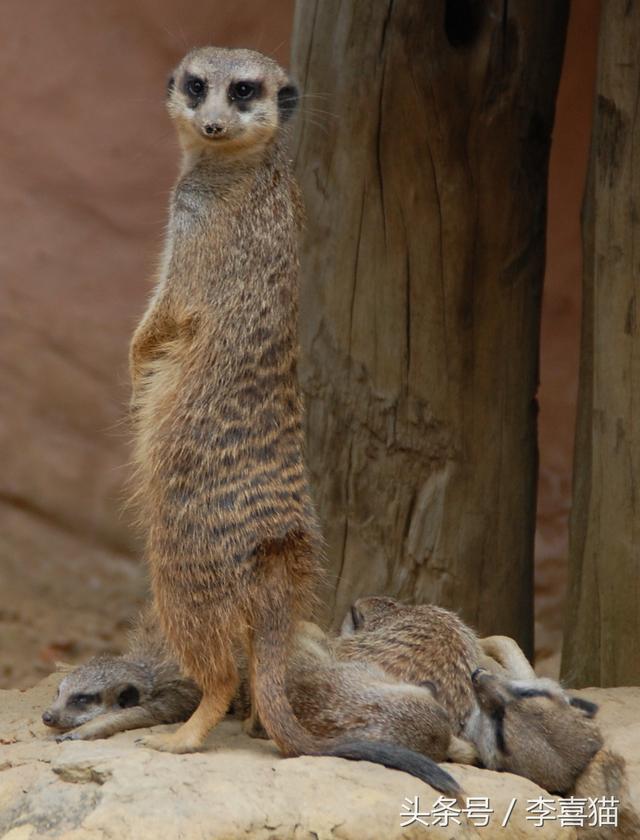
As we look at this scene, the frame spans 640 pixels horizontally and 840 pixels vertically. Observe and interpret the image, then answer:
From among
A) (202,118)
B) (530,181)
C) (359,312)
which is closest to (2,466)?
(359,312)

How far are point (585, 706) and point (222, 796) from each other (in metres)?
1.06

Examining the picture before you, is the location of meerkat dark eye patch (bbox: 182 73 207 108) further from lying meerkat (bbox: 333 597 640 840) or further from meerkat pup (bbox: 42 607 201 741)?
lying meerkat (bbox: 333 597 640 840)

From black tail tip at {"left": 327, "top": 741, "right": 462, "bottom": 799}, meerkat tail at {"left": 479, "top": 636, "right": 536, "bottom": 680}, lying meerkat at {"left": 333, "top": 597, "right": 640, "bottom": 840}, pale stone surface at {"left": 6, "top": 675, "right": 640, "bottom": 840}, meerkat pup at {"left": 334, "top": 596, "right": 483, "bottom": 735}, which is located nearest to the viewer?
pale stone surface at {"left": 6, "top": 675, "right": 640, "bottom": 840}

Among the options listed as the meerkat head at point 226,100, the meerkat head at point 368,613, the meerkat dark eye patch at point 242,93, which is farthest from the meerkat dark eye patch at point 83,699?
the meerkat dark eye patch at point 242,93

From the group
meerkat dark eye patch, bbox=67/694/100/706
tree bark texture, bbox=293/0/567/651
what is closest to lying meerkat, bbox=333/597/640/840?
meerkat dark eye patch, bbox=67/694/100/706

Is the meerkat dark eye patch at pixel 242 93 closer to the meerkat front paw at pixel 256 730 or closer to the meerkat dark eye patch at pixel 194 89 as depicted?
the meerkat dark eye patch at pixel 194 89

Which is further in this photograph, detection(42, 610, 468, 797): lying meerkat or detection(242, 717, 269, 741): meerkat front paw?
detection(242, 717, 269, 741): meerkat front paw

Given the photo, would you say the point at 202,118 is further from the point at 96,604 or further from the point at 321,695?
the point at 96,604

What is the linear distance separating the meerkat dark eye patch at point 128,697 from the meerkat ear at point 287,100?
147cm

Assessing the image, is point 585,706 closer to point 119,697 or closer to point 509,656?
point 509,656

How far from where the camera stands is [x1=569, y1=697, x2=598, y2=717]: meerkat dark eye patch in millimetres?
3469

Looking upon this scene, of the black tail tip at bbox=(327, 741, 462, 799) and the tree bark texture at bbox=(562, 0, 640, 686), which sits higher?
the tree bark texture at bbox=(562, 0, 640, 686)

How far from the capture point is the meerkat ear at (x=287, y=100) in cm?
352

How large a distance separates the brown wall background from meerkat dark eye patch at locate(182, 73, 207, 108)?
2350 millimetres
